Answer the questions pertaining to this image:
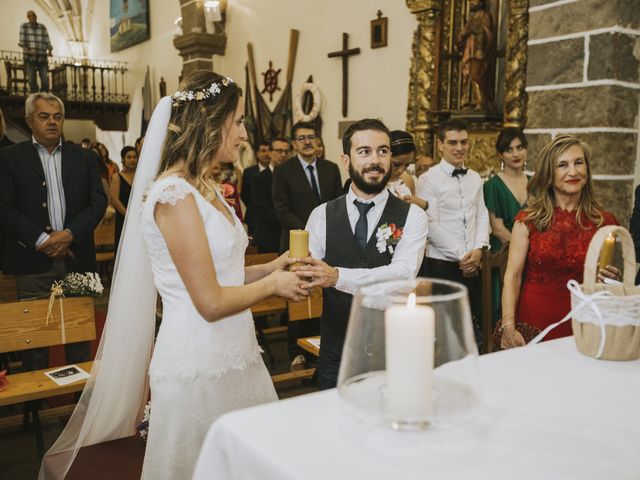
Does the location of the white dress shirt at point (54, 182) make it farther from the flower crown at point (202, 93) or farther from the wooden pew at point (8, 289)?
the flower crown at point (202, 93)

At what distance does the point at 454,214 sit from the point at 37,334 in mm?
2637

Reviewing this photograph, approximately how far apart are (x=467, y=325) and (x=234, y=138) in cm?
128

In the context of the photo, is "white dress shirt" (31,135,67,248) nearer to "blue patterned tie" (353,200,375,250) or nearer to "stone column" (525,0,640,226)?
"blue patterned tie" (353,200,375,250)

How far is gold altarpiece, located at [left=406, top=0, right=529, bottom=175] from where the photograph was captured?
5289 mm

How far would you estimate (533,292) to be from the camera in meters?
2.75

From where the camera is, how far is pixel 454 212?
169 inches

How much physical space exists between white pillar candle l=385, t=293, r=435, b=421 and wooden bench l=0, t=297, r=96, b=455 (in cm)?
219

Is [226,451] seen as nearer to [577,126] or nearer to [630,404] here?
[630,404]

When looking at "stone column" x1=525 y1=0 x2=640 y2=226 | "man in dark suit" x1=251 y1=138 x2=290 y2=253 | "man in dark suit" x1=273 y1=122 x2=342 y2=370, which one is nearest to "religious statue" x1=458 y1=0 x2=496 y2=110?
"man in dark suit" x1=273 y1=122 x2=342 y2=370

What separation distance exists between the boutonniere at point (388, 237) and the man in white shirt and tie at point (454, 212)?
5.68 feet

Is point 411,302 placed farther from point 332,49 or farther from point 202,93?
point 332,49

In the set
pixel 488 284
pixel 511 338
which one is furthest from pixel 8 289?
pixel 511 338

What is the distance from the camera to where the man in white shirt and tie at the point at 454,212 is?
4.27 metres

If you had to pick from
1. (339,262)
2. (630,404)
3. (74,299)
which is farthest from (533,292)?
(74,299)
